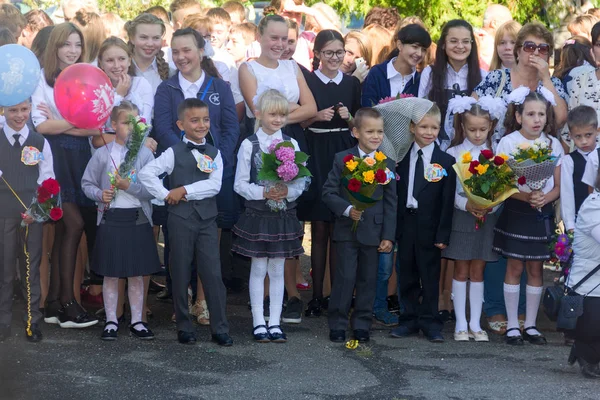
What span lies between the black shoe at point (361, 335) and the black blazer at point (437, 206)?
2.72 ft

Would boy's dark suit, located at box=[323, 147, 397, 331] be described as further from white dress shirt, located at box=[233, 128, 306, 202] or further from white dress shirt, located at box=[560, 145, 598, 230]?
white dress shirt, located at box=[560, 145, 598, 230]

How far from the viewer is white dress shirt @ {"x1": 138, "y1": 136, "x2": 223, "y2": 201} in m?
7.24

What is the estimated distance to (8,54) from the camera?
7.16 m

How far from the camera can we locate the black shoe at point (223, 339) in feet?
24.2

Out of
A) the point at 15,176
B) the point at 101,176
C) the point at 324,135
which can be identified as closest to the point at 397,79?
the point at 324,135

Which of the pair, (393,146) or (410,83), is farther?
(410,83)

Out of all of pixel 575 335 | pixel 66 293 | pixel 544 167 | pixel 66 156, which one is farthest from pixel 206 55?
pixel 575 335

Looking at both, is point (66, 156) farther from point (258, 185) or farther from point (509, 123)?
point (509, 123)

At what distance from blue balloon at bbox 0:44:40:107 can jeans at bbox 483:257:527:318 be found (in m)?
3.95

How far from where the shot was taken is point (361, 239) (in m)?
7.61

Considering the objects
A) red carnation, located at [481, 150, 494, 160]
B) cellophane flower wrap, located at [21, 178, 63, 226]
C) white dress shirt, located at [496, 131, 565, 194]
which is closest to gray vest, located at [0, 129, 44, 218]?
cellophane flower wrap, located at [21, 178, 63, 226]

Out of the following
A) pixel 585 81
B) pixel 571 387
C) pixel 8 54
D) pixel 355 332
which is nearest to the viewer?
pixel 571 387

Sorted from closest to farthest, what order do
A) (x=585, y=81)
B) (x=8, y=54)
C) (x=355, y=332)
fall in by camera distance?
(x=8, y=54), (x=355, y=332), (x=585, y=81)

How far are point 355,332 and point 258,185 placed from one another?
4.40 ft
